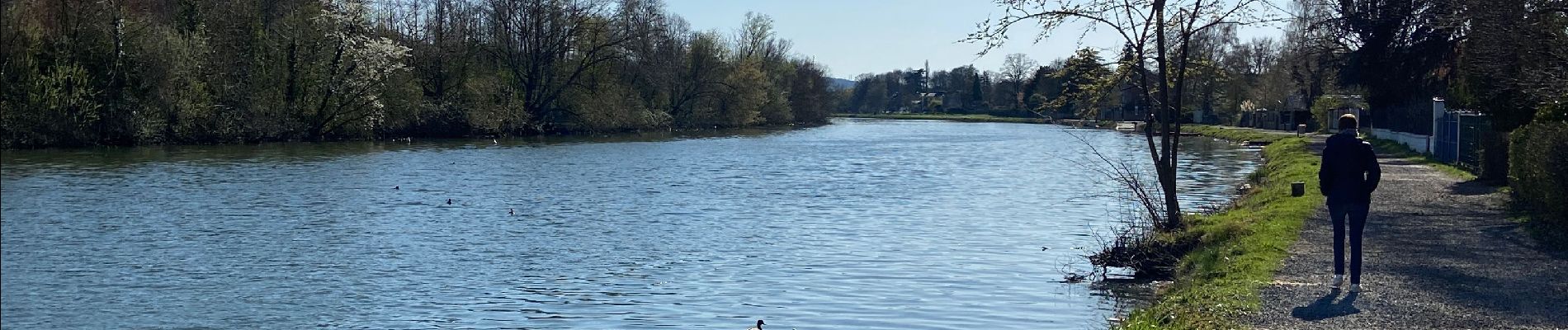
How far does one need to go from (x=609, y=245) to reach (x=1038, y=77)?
123987 millimetres

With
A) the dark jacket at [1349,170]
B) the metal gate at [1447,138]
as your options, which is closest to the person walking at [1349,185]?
the dark jacket at [1349,170]

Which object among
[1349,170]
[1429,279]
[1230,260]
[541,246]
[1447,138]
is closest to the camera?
[1349,170]

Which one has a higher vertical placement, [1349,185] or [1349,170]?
[1349,170]

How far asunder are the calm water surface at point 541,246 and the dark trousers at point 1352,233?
2.37 metres

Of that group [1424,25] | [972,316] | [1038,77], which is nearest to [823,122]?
[1038,77]

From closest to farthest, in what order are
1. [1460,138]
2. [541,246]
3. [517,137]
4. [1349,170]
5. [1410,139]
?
[1349,170]
[541,246]
[1460,138]
[1410,139]
[517,137]

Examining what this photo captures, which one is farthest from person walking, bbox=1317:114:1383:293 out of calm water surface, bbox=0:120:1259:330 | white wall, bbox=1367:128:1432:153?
white wall, bbox=1367:128:1432:153

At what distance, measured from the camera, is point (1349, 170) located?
1194 centimetres

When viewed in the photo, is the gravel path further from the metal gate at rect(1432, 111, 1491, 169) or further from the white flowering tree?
the white flowering tree

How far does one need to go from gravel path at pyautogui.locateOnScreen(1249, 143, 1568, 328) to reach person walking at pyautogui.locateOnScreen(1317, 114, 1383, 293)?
0.95ft

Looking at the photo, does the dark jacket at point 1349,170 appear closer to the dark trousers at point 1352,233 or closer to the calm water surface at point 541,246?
the dark trousers at point 1352,233

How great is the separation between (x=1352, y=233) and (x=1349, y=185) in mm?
409

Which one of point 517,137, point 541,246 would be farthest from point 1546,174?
point 517,137

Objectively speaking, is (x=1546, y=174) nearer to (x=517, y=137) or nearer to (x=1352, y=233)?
(x=1352, y=233)
